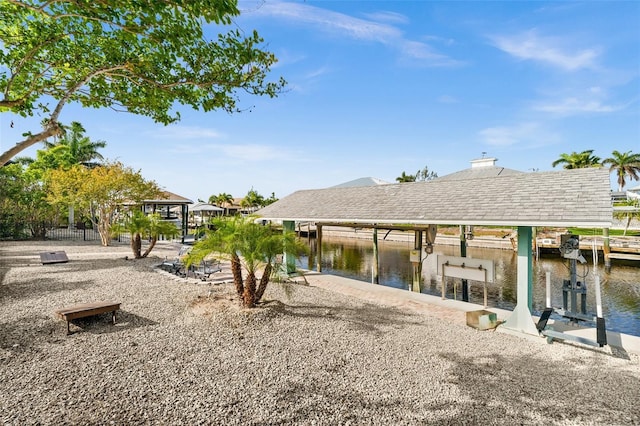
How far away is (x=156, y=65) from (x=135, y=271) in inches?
379

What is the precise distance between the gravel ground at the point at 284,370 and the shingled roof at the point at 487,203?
9.53ft

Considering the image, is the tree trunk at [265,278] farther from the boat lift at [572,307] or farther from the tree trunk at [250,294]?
the boat lift at [572,307]

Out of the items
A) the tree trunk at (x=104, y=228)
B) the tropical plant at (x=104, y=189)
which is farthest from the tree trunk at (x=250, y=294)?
the tree trunk at (x=104, y=228)

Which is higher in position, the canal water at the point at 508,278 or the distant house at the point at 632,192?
the distant house at the point at 632,192

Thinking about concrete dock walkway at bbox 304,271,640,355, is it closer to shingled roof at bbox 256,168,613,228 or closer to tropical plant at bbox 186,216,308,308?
shingled roof at bbox 256,168,613,228

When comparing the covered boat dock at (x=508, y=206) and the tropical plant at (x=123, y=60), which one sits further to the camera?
the covered boat dock at (x=508, y=206)

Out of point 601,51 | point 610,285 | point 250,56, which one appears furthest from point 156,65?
point 610,285

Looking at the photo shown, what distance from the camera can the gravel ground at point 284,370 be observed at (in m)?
4.19

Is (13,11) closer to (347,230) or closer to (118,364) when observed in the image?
(118,364)

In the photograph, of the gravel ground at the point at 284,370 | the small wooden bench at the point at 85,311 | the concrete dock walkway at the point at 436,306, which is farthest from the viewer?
the concrete dock walkway at the point at 436,306

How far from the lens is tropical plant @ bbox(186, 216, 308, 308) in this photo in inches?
325

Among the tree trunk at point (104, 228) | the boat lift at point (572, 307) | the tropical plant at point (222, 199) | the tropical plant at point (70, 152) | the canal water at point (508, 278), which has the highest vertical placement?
the tropical plant at point (70, 152)

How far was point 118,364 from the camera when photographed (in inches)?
209

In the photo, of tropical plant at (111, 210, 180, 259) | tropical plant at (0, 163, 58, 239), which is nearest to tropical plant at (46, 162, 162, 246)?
tropical plant at (111, 210, 180, 259)
